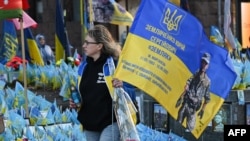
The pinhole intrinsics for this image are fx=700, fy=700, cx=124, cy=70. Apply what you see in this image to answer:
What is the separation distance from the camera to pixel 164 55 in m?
5.83

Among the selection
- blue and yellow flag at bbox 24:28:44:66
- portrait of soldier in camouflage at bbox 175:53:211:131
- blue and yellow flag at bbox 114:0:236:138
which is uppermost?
blue and yellow flag at bbox 114:0:236:138

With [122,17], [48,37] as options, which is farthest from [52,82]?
[48,37]

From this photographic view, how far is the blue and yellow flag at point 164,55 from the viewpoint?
578cm

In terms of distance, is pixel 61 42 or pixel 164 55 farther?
pixel 61 42

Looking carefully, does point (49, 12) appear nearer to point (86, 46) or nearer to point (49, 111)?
point (49, 111)

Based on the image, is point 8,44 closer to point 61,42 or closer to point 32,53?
point 32,53

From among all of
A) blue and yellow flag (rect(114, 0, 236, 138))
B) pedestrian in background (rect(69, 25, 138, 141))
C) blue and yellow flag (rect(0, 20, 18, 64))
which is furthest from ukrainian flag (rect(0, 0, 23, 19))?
blue and yellow flag (rect(0, 20, 18, 64))

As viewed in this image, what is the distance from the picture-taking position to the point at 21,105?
8.70 m

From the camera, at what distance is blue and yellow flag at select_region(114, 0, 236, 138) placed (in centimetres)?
578

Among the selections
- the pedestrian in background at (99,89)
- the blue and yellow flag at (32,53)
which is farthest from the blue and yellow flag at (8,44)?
the pedestrian in background at (99,89)

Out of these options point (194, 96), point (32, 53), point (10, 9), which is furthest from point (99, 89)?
point (32, 53)

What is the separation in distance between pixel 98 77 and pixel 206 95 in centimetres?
94

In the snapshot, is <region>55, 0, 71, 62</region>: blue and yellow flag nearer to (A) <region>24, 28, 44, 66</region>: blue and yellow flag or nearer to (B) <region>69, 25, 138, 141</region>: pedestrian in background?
(A) <region>24, 28, 44, 66</region>: blue and yellow flag

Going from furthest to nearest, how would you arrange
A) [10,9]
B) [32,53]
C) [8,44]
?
[8,44], [32,53], [10,9]
